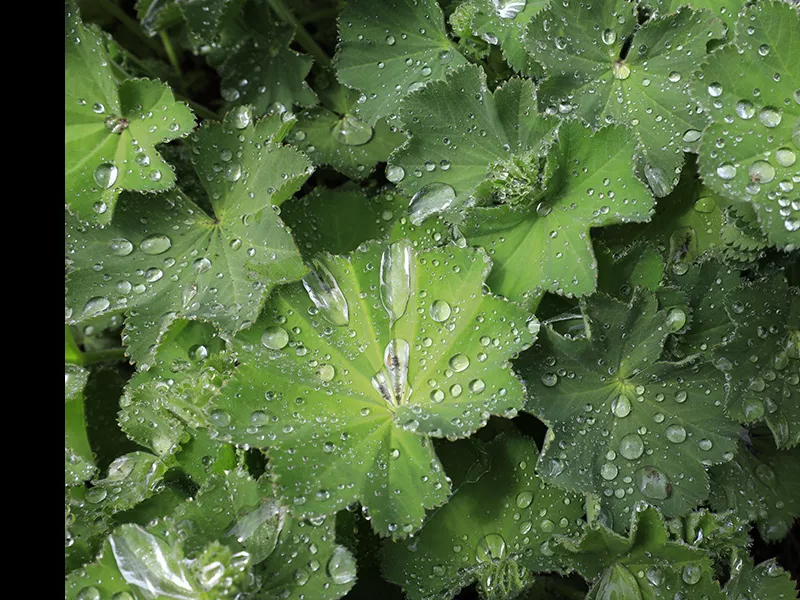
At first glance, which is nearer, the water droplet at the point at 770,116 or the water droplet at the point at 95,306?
the water droplet at the point at 770,116

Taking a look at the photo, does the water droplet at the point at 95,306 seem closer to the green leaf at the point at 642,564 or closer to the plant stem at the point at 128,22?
the green leaf at the point at 642,564

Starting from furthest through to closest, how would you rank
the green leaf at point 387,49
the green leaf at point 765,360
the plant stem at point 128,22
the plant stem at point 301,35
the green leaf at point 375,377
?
the plant stem at point 128,22, the plant stem at point 301,35, the green leaf at point 387,49, the green leaf at point 765,360, the green leaf at point 375,377

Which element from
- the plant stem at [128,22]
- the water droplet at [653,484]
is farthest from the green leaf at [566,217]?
the plant stem at [128,22]

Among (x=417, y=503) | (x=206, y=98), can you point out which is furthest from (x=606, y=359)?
(x=206, y=98)

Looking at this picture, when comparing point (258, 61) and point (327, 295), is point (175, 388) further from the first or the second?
point (258, 61)

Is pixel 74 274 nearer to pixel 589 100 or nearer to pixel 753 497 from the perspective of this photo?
pixel 589 100

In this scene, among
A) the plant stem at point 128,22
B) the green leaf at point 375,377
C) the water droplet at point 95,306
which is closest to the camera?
the green leaf at point 375,377

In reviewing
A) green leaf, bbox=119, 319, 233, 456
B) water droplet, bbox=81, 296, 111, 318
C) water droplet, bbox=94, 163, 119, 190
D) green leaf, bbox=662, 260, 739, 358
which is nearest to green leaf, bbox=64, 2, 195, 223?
water droplet, bbox=94, 163, 119, 190
